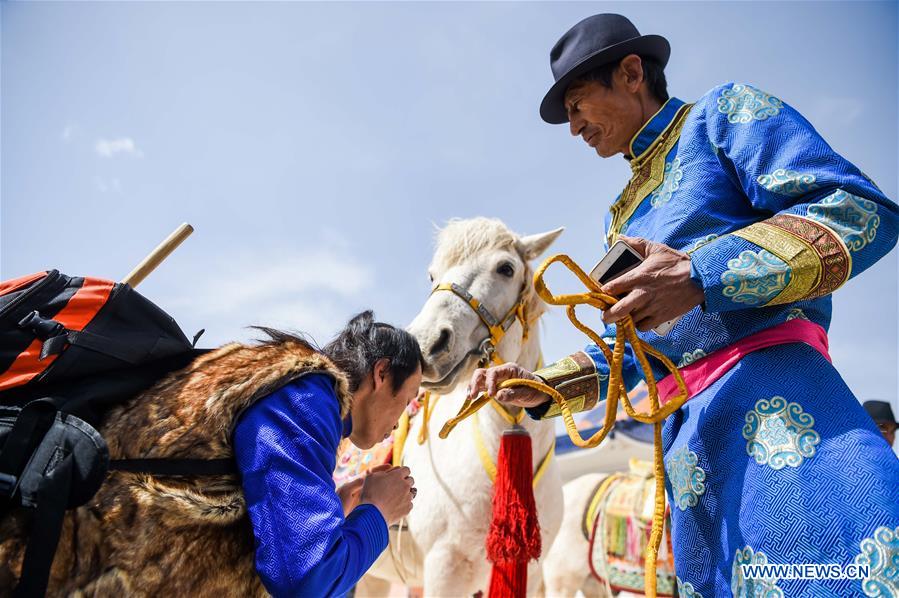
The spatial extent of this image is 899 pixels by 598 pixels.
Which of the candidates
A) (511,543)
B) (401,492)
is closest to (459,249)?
(511,543)

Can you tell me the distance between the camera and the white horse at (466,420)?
3.30 m

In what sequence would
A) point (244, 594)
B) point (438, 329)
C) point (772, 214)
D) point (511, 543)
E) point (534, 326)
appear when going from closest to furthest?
point (244, 594) < point (772, 214) < point (511, 543) < point (438, 329) < point (534, 326)

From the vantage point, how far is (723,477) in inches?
53.4

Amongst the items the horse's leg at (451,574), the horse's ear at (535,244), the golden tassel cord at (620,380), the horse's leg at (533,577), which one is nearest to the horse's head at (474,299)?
the horse's ear at (535,244)

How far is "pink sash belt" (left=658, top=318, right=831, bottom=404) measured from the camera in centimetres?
138

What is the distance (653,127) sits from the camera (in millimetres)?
1792

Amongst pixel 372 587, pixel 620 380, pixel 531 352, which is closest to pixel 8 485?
pixel 620 380

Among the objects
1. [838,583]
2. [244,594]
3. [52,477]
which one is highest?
[838,583]

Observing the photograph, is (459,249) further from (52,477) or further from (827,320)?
(52,477)

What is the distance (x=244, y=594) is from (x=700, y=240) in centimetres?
134

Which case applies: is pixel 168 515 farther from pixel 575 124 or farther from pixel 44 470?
pixel 575 124

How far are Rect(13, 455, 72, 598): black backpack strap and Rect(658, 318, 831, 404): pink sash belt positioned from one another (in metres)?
1.38

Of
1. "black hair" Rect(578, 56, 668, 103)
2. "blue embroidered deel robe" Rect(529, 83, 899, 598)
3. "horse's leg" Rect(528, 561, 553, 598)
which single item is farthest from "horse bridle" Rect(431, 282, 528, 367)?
"blue embroidered deel robe" Rect(529, 83, 899, 598)

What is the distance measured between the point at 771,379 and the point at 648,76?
106cm
